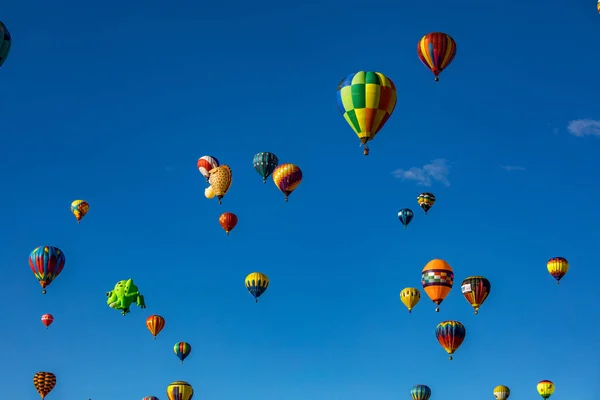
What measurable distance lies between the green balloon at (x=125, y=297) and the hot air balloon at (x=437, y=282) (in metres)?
18.7

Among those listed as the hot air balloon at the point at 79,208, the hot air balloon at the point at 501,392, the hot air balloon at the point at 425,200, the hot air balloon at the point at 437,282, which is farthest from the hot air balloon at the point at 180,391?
the hot air balloon at the point at 501,392

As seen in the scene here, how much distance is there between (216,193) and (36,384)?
20.4 meters

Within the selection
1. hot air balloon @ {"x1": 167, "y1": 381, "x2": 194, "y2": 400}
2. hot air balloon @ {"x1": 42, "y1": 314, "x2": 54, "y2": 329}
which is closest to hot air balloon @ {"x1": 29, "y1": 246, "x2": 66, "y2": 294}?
hot air balloon @ {"x1": 167, "y1": 381, "x2": 194, "y2": 400}

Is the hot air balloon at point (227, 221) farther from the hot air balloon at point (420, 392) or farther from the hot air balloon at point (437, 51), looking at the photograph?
the hot air balloon at point (437, 51)

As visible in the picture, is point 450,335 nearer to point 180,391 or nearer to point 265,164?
point 265,164

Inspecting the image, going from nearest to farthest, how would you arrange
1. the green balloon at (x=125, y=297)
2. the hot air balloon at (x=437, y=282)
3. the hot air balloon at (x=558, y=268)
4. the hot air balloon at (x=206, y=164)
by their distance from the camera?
the green balloon at (x=125, y=297)
the hot air balloon at (x=437, y=282)
the hot air balloon at (x=206, y=164)
the hot air balloon at (x=558, y=268)

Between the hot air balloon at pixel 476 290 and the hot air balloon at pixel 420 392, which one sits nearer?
the hot air balloon at pixel 476 290

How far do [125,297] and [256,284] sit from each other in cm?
1761

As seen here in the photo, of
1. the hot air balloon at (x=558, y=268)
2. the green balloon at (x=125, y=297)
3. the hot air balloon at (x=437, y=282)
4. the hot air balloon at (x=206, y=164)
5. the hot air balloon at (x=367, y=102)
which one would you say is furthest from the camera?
the hot air balloon at (x=558, y=268)

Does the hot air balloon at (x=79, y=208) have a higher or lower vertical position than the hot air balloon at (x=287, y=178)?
higher

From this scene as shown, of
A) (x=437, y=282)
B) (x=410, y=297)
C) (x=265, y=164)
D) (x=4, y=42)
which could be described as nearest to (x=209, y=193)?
(x=265, y=164)

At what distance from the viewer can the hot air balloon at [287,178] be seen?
82375 mm

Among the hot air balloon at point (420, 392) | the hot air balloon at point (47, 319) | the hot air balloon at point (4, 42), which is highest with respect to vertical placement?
the hot air balloon at point (47, 319)

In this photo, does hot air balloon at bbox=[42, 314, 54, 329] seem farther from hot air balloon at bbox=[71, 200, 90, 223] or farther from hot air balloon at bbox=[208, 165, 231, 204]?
hot air balloon at bbox=[208, 165, 231, 204]
